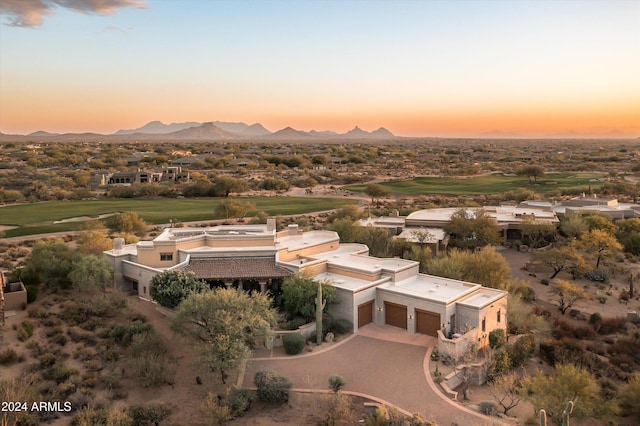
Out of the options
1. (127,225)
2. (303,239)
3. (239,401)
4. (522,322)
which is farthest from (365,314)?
(127,225)

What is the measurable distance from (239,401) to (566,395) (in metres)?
12.2

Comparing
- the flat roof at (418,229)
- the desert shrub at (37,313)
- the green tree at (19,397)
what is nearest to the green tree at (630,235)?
the flat roof at (418,229)

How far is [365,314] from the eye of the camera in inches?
1102

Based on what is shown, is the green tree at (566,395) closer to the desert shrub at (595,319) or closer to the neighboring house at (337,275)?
the neighboring house at (337,275)

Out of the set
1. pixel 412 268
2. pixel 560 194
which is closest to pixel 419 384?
pixel 412 268

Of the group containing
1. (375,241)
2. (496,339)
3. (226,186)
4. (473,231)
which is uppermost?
(226,186)

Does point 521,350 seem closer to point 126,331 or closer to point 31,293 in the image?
point 126,331

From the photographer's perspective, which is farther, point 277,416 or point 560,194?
point 560,194

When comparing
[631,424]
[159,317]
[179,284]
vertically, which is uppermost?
[179,284]

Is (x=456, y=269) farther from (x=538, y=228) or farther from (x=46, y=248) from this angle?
(x=46, y=248)

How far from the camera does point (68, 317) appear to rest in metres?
27.8

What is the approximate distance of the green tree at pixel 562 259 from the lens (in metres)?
38.4

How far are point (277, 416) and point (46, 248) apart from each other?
21.2 metres

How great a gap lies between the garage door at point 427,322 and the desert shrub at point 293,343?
20.4 ft
